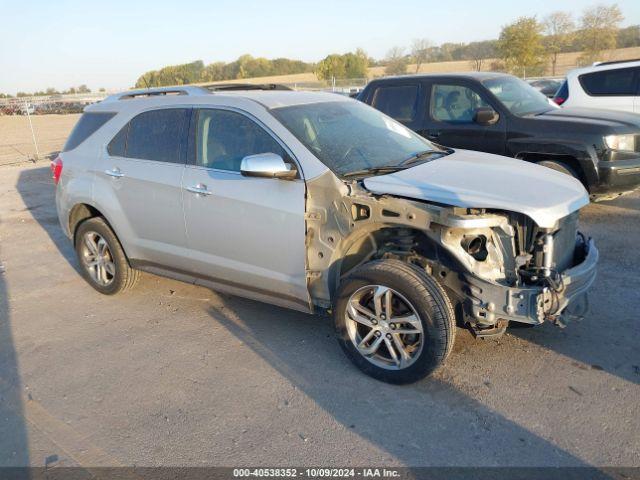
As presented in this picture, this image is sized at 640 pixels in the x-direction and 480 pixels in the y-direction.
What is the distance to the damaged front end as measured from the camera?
328cm

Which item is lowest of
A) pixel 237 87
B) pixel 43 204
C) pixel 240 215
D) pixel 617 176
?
pixel 43 204

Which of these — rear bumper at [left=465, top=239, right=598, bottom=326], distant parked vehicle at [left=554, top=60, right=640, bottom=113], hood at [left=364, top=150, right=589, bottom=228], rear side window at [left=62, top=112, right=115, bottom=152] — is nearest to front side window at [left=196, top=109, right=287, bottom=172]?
hood at [left=364, top=150, right=589, bottom=228]

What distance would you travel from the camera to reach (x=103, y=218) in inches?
209

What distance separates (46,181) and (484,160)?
37.9ft

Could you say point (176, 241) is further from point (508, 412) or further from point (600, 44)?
point (600, 44)

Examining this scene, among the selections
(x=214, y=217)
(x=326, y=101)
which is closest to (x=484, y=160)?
(x=326, y=101)

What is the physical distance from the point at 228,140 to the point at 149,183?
888mm

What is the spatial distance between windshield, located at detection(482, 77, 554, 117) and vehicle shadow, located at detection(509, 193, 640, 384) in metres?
2.09

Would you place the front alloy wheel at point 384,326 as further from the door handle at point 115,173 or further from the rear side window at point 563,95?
the rear side window at point 563,95

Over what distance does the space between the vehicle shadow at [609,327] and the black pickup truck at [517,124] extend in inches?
41.3

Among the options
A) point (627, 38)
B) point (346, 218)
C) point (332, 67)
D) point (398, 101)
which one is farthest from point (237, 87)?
point (627, 38)

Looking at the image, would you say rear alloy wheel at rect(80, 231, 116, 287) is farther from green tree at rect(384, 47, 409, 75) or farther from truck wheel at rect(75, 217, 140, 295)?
green tree at rect(384, 47, 409, 75)

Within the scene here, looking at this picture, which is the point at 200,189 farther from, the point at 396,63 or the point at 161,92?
the point at 396,63

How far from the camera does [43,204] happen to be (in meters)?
10.3
